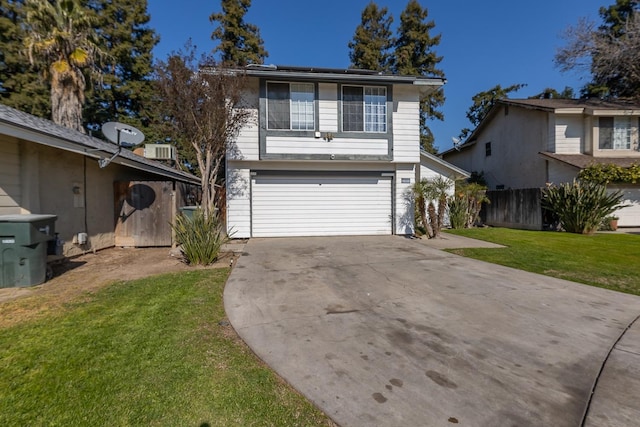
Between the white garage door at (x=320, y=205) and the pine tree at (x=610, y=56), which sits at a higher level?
the pine tree at (x=610, y=56)

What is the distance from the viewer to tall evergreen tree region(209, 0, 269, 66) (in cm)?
2369

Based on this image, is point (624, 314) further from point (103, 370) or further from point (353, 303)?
point (103, 370)

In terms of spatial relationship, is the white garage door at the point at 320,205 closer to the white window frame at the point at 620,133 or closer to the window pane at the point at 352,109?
the window pane at the point at 352,109

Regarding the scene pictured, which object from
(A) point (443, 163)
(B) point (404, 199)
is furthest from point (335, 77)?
(A) point (443, 163)

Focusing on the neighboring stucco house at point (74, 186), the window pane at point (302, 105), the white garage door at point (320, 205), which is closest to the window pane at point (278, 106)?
the window pane at point (302, 105)

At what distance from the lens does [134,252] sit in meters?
8.34

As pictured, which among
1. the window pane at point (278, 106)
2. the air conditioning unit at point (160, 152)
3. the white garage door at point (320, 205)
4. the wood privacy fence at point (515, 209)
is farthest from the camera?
the air conditioning unit at point (160, 152)

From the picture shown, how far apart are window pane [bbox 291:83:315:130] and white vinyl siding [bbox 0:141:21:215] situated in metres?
7.08

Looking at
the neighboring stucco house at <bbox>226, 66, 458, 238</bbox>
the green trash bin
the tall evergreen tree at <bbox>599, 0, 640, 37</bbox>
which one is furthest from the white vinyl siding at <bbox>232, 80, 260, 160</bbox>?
the tall evergreen tree at <bbox>599, 0, 640, 37</bbox>

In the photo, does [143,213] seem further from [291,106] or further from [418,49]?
[418,49]

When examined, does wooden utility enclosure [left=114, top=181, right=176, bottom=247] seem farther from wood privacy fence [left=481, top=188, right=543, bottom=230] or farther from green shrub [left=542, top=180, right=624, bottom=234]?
wood privacy fence [left=481, top=188, right=543, bottom=230]

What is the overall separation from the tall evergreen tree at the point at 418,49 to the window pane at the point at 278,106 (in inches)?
752

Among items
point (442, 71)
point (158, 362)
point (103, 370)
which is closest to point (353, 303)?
point (158, 362)

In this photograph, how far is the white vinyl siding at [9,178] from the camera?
564cm
